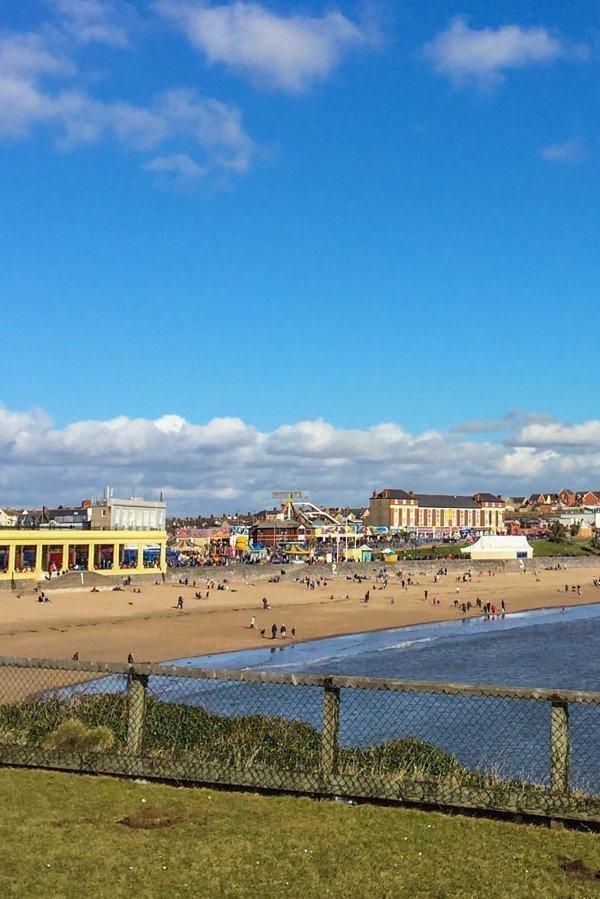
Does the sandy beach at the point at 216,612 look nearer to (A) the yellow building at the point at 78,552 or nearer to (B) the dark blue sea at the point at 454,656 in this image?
(B) the dark blue sea at the point at 454,656

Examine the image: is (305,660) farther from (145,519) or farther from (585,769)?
(145,519)

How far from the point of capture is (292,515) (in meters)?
176

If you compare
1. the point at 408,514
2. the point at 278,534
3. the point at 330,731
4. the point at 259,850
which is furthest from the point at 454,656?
the point at 408,514

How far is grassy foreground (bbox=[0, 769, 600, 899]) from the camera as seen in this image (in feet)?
21.5

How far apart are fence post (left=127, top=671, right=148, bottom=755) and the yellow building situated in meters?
66.8

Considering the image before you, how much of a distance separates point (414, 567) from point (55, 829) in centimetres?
11079

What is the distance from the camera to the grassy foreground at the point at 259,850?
6.56 meters

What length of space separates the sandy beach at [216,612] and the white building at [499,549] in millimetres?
27259

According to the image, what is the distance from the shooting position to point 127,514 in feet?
326

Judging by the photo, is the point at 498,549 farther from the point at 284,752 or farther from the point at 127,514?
the point at 284,752

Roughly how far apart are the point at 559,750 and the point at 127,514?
93.8 m

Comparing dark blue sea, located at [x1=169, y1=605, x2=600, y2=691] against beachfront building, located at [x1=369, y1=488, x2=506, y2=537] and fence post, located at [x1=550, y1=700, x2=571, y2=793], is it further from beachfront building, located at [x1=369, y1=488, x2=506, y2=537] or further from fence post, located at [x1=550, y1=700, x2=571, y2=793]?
beachfront building, located at [x1=369, y1=488, x2=506, y2=537]

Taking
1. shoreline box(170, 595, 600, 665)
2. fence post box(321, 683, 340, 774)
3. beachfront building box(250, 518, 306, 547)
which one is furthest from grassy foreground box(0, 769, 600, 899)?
beachfront building box(250, 518, 306, 547)

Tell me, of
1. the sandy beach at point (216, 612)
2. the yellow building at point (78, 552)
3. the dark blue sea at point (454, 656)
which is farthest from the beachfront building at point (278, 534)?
the dark blue sea at point (454, 656)
